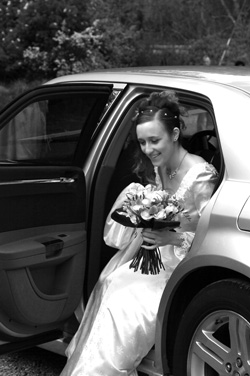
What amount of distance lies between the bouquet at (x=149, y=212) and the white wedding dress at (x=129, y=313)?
8 centimetres

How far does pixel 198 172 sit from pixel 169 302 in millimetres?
606

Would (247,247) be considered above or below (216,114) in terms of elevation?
below

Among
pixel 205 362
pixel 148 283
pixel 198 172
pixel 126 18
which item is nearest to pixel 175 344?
pixel 205 362

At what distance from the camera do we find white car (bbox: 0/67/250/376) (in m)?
3.02

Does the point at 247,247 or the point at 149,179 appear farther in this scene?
the point at 149,179

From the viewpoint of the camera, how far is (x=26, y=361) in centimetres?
437

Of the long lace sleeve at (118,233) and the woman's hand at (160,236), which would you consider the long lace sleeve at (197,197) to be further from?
the long lace sleeve at (118,233)

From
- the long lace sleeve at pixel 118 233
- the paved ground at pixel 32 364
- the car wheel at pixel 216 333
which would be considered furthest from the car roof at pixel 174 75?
the paved ground at pixel 32 364

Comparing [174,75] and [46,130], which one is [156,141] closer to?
[174,75]

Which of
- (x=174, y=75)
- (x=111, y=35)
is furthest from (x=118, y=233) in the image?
(x=111, y=35)

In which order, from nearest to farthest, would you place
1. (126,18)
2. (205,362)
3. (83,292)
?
(205,362) → (83,292) → (126,18)

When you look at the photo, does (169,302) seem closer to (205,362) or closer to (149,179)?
(205,362)

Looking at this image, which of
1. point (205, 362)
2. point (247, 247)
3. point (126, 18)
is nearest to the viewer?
point (247, 247)

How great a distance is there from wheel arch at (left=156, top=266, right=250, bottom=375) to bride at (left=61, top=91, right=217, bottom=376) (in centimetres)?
13
